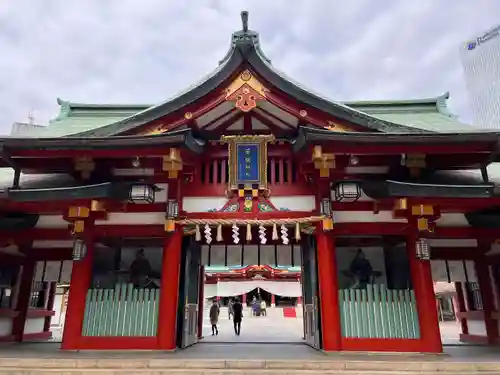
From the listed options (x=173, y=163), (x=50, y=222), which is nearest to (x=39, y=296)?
(x=50, y=222)

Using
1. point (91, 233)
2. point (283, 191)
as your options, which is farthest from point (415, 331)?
point (91, 233)

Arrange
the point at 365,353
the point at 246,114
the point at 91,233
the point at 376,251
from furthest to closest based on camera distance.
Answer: the point at 376,251, the point at 246,114, the point at 91,233, the point at 365,353

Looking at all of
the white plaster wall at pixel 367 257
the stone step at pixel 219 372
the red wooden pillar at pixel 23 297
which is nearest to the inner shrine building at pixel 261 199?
the white plaster wall at pixel 367 257

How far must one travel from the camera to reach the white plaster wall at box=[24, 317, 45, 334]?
46.6ft

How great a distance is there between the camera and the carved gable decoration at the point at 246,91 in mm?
10414

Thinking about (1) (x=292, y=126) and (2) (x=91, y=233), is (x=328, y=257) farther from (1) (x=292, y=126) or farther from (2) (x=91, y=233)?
(2) (x=91, y=233)

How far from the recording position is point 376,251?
1283 cm

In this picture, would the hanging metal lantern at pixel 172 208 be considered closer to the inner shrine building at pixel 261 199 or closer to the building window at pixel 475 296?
the inner shrine building at pixel 261 199

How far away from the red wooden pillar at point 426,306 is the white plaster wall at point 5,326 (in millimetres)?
13229

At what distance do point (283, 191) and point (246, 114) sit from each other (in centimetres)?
258

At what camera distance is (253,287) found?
120 ft

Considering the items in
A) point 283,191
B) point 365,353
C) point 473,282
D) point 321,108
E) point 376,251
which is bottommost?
point 365,353

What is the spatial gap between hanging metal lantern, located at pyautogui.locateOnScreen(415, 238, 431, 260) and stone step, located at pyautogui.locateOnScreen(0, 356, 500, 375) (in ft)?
9.01

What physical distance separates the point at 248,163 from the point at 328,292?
4.04 m
